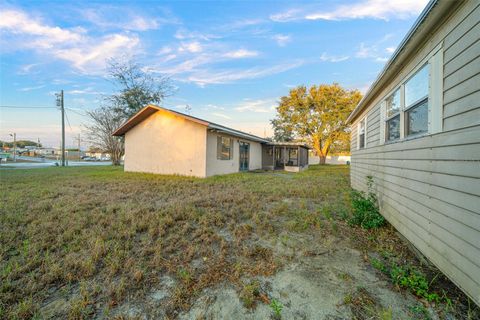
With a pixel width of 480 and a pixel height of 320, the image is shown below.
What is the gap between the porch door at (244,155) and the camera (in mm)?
13367

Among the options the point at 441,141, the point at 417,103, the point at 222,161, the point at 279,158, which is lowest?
the point at 222,161

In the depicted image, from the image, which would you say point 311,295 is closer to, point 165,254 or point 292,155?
point 165,254

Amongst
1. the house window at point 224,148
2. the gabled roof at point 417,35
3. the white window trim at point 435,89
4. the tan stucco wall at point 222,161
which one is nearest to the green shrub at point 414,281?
the white window trim at point 435,89

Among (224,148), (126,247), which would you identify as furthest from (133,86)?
(126,247)

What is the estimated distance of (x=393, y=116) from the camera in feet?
12.4

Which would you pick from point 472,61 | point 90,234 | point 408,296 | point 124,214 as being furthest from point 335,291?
point 124,214

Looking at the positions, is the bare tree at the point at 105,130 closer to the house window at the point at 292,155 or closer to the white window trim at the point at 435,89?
the house window at the point at 292,155

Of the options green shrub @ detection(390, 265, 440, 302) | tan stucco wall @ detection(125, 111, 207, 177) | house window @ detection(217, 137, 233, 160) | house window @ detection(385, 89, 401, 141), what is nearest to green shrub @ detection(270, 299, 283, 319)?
green shrub @ detection(390, 265, 440, 302)

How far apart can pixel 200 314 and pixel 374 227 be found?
317cm

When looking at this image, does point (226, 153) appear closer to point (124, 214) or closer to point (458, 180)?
point (124, 214)

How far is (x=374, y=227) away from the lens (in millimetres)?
3432

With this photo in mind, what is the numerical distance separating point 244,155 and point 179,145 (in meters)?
4.83

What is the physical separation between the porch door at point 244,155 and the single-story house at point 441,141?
1013 centimetres

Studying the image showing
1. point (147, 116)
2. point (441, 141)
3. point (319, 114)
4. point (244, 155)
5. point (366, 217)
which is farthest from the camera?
point (319, 114)
